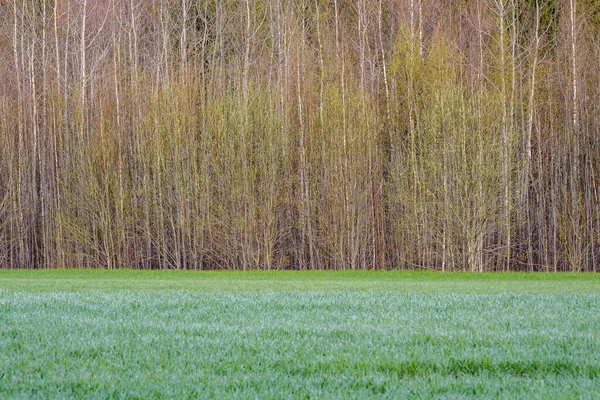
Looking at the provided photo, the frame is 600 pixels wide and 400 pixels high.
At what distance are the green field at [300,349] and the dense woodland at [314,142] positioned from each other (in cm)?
1416

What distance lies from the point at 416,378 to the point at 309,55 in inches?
885

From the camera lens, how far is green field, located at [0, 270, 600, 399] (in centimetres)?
439

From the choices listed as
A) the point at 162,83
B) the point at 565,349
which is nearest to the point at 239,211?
the point at 162,83

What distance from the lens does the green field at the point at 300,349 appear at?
4.39 m

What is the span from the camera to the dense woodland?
22.8 m

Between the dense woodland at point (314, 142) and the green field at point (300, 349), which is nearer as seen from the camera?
the green field at point (300, 349)

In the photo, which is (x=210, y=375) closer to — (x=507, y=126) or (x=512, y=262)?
(x=507, y=126)

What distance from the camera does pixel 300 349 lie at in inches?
219

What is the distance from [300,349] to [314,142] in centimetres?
1958

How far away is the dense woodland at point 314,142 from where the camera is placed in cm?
2278

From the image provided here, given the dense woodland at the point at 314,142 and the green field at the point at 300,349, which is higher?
the dense woodland at the point at 314,142

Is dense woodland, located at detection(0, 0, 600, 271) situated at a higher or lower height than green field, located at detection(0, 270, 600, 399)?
higher

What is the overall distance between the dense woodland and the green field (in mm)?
14155

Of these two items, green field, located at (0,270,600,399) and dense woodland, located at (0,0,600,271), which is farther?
dense woodland, located at (0,0,600,271)
